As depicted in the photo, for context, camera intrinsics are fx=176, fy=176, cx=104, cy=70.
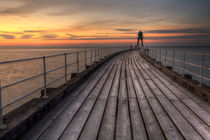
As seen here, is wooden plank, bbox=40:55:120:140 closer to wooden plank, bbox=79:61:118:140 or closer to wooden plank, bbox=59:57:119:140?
wooden plank, bbox=59:57:119:140

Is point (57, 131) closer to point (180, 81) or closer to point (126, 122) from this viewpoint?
point (126, 122)

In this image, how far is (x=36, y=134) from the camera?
268 centimetres

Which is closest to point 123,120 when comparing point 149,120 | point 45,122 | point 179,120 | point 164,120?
point 149,120

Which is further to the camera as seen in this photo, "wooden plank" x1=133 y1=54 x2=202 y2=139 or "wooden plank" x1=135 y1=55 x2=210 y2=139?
"wooden plank" x1=135 y1=55 x2=210 y2=139

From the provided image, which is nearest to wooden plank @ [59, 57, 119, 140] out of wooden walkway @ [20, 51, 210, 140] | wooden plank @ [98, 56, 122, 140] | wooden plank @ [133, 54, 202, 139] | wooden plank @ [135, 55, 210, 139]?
wooden walkway @ [20, 51, 210, 140]

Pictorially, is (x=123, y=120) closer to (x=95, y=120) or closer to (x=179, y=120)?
(x=95, y=120)

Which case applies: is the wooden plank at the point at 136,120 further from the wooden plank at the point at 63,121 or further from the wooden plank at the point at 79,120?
the wooden plank at the point at 63,121

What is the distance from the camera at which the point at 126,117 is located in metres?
3.30

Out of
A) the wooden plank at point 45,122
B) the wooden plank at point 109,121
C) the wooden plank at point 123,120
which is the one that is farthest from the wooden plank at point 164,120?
the wooden plank at point 45,122

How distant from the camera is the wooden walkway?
2.66 m

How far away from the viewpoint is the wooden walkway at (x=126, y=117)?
2658 mm

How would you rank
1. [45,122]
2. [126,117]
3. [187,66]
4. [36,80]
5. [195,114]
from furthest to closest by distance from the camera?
[187,66] → [36,80] → [195,114] → [126,117] → [45,122]

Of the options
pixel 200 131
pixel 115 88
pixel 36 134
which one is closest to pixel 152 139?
pixel 200 131

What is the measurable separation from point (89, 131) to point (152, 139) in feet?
3.12
